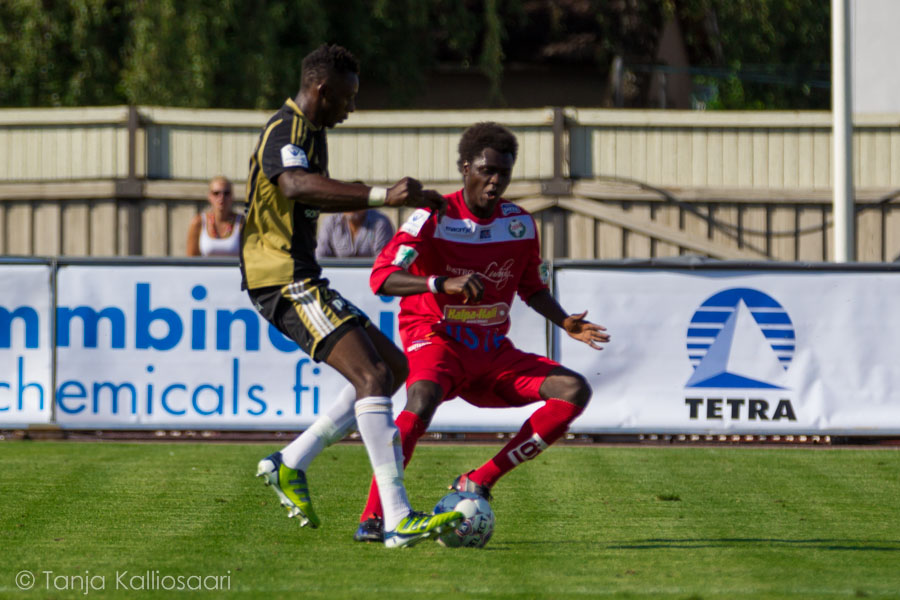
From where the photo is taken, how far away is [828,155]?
16.6 m

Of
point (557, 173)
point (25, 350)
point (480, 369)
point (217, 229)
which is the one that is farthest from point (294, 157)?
point (557, 173)

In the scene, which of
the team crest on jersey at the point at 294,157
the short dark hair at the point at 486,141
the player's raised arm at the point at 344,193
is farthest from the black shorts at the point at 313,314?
the short dark hair at the point at 486,141

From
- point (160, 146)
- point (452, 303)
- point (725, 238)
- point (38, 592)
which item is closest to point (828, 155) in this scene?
point (725, 238)

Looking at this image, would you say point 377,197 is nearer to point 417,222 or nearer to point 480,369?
point 417,222

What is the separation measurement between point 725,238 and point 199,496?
425 inches

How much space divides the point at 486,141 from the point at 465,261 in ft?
1.90

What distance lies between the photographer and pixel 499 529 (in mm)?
6305

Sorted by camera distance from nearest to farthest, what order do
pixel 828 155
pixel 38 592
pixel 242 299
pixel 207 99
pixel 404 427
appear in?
1. pixel 38 592
2. pixel 404 427
3. pixel 242 299
4. pixel 828 155
5. pixel 207 99

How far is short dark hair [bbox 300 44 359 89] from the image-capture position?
560cm

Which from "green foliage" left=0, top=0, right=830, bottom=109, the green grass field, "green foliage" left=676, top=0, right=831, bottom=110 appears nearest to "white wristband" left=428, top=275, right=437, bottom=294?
the green grass field

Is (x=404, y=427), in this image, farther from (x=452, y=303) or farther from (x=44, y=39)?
(x=44, y=39)

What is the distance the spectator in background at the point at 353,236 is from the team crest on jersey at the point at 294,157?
18.7ft

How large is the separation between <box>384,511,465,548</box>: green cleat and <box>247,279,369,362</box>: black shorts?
78 cm

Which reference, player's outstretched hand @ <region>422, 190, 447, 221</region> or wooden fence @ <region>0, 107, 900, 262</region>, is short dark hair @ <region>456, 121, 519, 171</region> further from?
wooden fence @ <region>0, 107, 900, 262</region>
